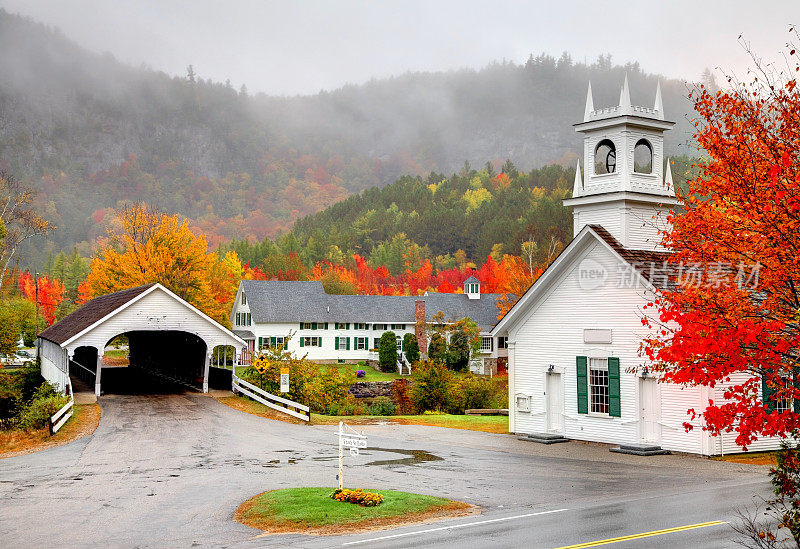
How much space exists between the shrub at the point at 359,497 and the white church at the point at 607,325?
10636 millimetres

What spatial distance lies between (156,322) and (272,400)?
705cm

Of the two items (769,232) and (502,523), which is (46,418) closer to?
(502,523)

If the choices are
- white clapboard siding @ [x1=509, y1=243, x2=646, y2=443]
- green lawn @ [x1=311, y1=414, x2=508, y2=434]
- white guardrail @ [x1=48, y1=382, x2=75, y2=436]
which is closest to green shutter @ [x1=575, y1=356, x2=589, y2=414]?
white clapboard siding @ [x1=509, y1=243, x2=646, y2=443]

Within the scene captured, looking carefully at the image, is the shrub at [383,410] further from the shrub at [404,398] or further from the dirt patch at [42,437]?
the dirt patch at [42,437]

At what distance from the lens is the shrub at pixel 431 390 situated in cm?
3919

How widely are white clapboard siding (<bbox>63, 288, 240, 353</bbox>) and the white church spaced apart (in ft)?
50.3

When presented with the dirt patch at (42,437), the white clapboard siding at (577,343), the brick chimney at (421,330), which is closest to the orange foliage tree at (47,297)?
the brick chimney at (421,330)

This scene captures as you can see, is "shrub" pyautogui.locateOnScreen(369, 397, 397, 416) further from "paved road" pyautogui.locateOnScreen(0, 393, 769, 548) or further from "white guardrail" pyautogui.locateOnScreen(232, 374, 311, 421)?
"paved road" pyautogui.locateOnScreen(0, 393, 769, 548)

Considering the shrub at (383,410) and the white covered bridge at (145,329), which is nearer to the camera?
the white covered bridge at (145,329)

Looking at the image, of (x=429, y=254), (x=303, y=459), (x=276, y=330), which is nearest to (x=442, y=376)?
(x=303, y=459)

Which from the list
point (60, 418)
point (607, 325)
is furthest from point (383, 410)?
point (607, 325)

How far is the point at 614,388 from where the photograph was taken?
25.9 meters

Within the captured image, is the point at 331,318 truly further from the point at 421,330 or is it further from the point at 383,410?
the point at 383,410

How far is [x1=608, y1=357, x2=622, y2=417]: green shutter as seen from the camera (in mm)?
25750
